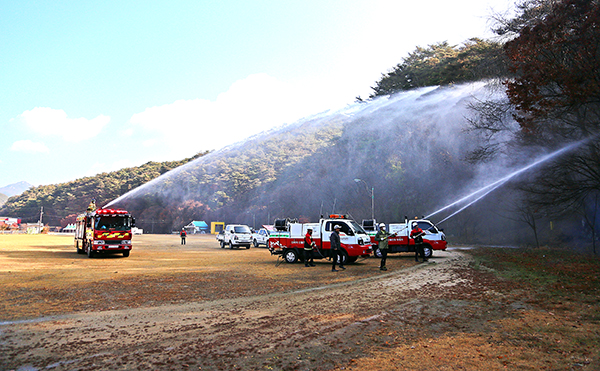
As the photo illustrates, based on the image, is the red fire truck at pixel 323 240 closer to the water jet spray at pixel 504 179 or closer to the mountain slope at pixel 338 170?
the water jet spray at pixel 504 179

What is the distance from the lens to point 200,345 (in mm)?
5578

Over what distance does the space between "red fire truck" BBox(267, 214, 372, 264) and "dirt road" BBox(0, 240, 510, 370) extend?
25.8ft

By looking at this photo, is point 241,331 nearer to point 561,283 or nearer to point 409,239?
point 561,283

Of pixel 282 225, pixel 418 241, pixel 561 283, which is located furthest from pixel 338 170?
pixel 561 283

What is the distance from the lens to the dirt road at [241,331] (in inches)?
194

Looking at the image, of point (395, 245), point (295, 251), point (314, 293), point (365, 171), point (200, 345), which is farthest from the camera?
point (365, 171)

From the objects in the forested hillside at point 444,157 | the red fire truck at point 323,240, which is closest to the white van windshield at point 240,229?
the forested hillside at point 444,157

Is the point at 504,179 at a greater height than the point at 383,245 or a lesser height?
greater

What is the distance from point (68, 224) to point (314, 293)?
346 feet

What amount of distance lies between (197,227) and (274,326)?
88.4 metres

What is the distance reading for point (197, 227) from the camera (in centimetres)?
9150

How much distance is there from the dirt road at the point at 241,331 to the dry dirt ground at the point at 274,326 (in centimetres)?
2

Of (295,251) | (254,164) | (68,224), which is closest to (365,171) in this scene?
(254,164)

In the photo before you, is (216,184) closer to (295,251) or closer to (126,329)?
(295,251)
